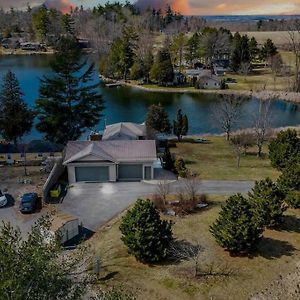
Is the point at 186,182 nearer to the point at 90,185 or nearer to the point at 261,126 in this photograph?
the point at 90,185

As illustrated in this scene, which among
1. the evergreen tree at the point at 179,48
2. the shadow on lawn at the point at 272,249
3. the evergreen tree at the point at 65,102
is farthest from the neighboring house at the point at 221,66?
the shadow on lawn at the point at 272,249

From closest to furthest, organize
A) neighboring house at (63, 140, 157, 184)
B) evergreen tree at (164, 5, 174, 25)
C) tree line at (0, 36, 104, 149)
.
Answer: neighboring house at (63, 140, 157, 184)
tree line at (0, 36, 104, 149)
evergreen tree at (164, 5, 174, 25)

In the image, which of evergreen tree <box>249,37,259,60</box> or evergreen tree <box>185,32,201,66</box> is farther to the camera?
evergreen tree <box>185,32,201,66</box>

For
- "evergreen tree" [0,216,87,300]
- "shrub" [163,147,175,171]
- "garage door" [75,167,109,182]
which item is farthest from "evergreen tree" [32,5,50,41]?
"evergreen tree" [0,216,87,300]

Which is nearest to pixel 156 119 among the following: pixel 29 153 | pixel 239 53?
pixel 29 153

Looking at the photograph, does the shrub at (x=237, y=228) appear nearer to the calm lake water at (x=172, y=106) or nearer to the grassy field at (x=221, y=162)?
the grassy field at (x=221, y=162)

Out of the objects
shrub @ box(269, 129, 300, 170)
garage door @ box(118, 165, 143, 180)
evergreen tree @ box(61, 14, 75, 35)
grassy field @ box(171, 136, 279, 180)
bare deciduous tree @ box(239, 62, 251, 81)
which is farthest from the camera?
evergreen tree @ box(61, 14, 75, 35)

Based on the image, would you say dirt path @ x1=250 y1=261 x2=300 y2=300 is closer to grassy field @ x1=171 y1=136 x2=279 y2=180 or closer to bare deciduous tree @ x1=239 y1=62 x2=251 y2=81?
grassy field @ x1=171 y1=136 x2=279 y2=180

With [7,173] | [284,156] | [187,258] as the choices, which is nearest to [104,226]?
[187,258]
